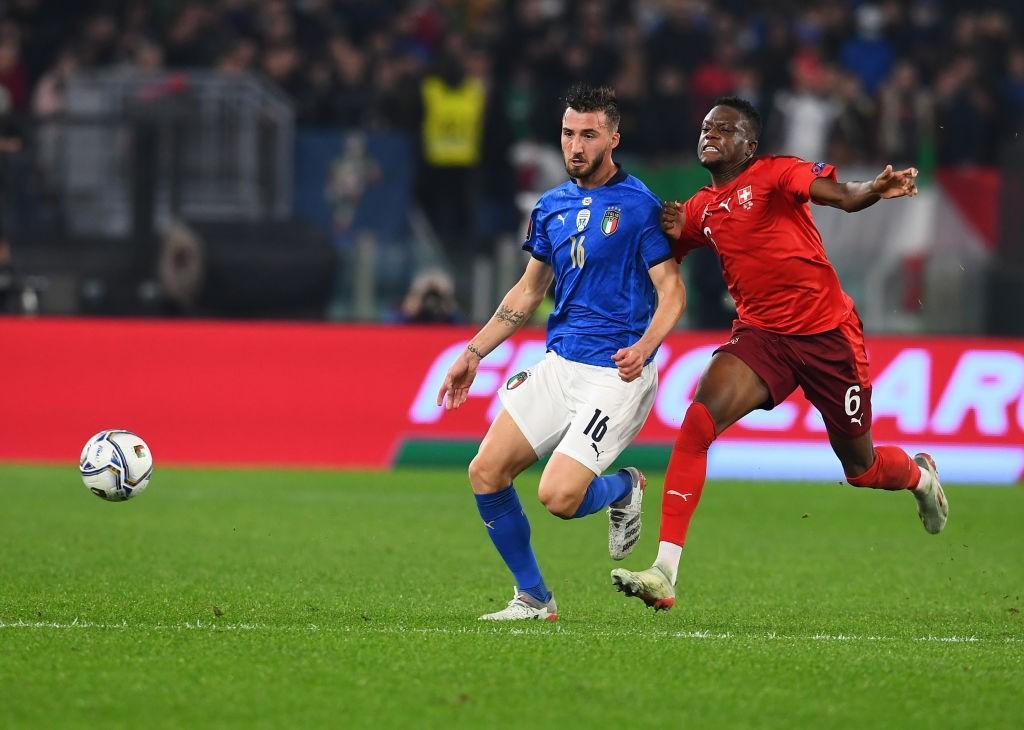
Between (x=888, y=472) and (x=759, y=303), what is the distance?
114 centimetres

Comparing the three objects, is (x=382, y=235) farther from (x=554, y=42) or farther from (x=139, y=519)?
(x=139, y=519)

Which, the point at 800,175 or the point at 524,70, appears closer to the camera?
the point at 800,175

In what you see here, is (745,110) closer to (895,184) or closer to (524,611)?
(895,184)

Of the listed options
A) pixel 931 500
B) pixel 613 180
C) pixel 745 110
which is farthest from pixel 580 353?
pixel 931 500

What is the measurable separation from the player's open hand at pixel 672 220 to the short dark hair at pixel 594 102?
1.41 feet

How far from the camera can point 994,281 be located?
646 inches

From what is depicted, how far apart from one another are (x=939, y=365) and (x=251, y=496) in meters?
5.90

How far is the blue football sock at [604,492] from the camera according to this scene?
7508mm

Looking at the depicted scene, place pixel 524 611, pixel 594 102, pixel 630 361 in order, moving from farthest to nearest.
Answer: pixel 524 611
pixel 594 102
pixel 630 361

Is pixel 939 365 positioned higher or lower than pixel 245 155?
lower

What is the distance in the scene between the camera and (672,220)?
A: 24.8ft

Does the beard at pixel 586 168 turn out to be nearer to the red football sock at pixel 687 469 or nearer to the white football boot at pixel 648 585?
the red football sock at pixel 687 469

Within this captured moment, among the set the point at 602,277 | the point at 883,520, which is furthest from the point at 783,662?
the point at 883,520

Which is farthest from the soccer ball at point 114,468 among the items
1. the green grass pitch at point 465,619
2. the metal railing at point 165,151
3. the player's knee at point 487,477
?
the metal railing at point 165,151
